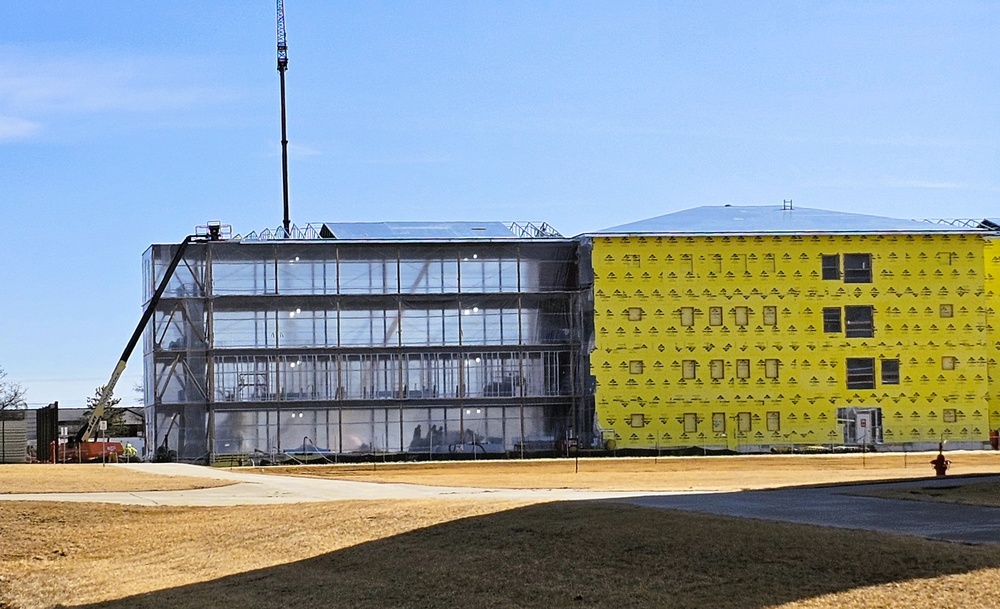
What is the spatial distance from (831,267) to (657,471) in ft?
90.0

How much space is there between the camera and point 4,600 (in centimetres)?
2395

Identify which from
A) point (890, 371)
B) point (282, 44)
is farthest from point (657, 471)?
point (282, 44)

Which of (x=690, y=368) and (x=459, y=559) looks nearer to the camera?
(x=459, y=559)

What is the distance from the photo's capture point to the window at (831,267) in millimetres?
78938

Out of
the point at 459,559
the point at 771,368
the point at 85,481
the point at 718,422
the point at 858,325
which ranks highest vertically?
the point at 858,325

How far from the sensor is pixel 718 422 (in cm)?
7750

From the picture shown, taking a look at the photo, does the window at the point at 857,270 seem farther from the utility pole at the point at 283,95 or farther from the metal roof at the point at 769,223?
the utility pole at the point at 283,95

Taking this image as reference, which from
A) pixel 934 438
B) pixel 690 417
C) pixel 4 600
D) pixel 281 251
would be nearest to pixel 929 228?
pixel 934 438

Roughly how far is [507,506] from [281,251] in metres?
52.9

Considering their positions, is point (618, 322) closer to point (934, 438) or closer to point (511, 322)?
point (511, 322)

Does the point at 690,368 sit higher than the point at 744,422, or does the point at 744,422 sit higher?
the point at 690,368

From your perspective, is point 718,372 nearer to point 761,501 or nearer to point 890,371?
point 890,371

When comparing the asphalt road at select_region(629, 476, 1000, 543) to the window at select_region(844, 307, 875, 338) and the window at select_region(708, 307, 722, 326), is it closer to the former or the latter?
the window at select_region(708, 307, 722, 326)

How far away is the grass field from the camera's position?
1599 centimetres
